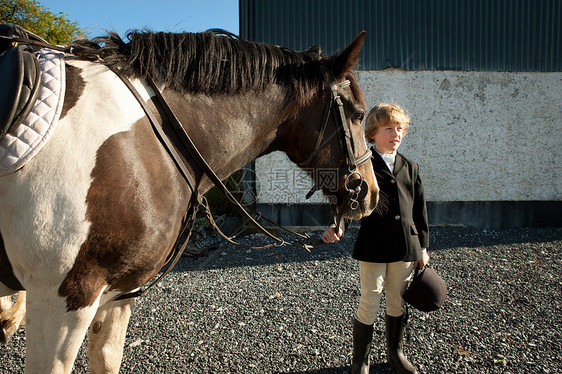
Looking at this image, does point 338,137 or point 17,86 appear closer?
point 17,86

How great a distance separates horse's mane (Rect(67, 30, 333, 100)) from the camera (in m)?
1.55

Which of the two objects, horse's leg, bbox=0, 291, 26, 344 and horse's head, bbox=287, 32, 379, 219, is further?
horse's leg, bbox=0, 291, 26, 344

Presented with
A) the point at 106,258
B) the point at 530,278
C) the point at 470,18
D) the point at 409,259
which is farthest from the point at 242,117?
the point at 470,18

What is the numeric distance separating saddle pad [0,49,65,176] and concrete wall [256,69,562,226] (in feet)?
16.8

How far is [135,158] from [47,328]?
2.43 feet

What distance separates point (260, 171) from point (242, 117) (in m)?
4.60

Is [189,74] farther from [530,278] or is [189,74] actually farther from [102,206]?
[530,278]

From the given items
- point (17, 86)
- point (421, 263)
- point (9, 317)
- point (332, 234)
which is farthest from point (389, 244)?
point (9, 317)

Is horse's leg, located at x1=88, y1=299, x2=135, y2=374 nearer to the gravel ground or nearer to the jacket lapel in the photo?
the gravel ground

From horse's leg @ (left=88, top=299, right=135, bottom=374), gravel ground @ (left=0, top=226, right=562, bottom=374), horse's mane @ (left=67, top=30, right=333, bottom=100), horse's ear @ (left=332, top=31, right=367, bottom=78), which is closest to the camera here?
horse's mane @ (left=67, top=30, right=333, bottom=100)

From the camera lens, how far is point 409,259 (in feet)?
7.45

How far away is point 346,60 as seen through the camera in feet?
5.84

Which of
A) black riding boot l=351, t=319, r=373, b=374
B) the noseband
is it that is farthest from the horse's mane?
black riding boot l=351, t=319, r=373, b=374

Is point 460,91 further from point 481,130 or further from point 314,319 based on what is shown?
point 314,319
